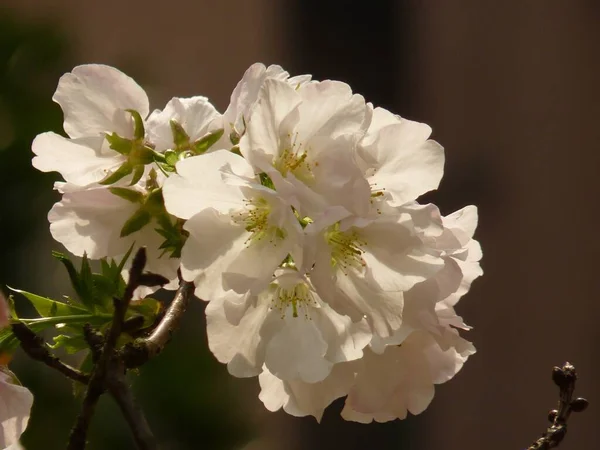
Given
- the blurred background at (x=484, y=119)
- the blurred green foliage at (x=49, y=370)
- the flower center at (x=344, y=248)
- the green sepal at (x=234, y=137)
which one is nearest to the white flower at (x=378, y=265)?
the flower center at (x=344, y=248)

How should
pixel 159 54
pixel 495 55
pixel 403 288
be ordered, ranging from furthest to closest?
pixel 495 55 → pixel 159 54 → pixel 403 288

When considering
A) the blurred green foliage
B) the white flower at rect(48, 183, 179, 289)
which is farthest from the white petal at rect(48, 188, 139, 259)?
the blurred green foliage

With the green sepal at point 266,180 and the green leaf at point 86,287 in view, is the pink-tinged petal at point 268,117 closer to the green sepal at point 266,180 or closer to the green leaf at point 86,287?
the green sepal at point 266,180

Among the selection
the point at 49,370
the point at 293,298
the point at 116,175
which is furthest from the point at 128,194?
the point at 49,370

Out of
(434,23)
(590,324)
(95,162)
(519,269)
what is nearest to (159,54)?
(434,23)

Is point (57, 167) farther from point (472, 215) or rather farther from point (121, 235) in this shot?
point (472, 215)

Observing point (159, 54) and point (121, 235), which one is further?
point (159, 54)
